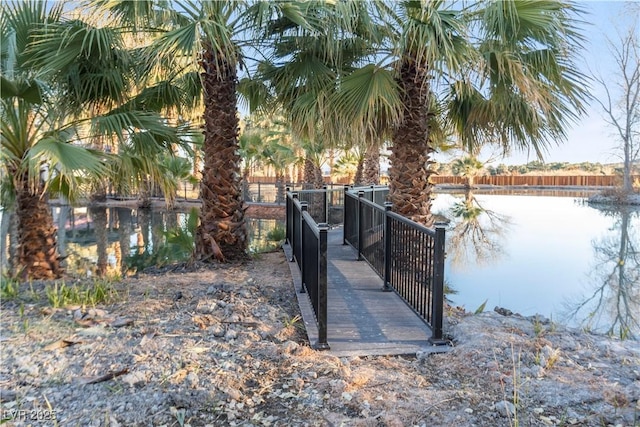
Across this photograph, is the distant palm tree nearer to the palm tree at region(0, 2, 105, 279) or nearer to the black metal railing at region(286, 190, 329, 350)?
the black metal railing at region(286, 190, 329, 350)

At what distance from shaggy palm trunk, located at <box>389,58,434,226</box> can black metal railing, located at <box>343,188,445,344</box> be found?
0.70 m

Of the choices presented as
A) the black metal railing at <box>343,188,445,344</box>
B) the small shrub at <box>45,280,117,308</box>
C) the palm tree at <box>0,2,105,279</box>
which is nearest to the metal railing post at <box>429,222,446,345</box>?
the black metal railing at <box>343,188,445,344</box>

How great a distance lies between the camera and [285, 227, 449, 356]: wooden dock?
12.9ft

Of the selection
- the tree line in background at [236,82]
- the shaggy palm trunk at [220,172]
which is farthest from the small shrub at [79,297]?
the shaggy palm trunk at [220,172]

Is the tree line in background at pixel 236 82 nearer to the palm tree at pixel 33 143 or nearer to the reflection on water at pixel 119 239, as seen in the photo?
the palm tree at pixel 33 143

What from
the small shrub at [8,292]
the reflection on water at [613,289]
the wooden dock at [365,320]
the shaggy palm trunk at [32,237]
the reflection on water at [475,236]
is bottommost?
the reflection on water at [613,289]

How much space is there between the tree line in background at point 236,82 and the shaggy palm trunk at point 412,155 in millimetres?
→ 24

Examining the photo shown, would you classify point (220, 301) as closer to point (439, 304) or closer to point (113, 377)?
point (113, 377)

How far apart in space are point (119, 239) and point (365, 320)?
12.6 m

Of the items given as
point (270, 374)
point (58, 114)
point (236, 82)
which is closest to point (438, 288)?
point (270, 374)

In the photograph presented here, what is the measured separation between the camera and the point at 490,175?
50.1 metres

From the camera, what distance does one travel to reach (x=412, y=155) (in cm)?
725

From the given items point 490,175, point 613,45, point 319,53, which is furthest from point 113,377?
point 490,175

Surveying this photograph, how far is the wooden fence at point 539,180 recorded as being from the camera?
41.9m
